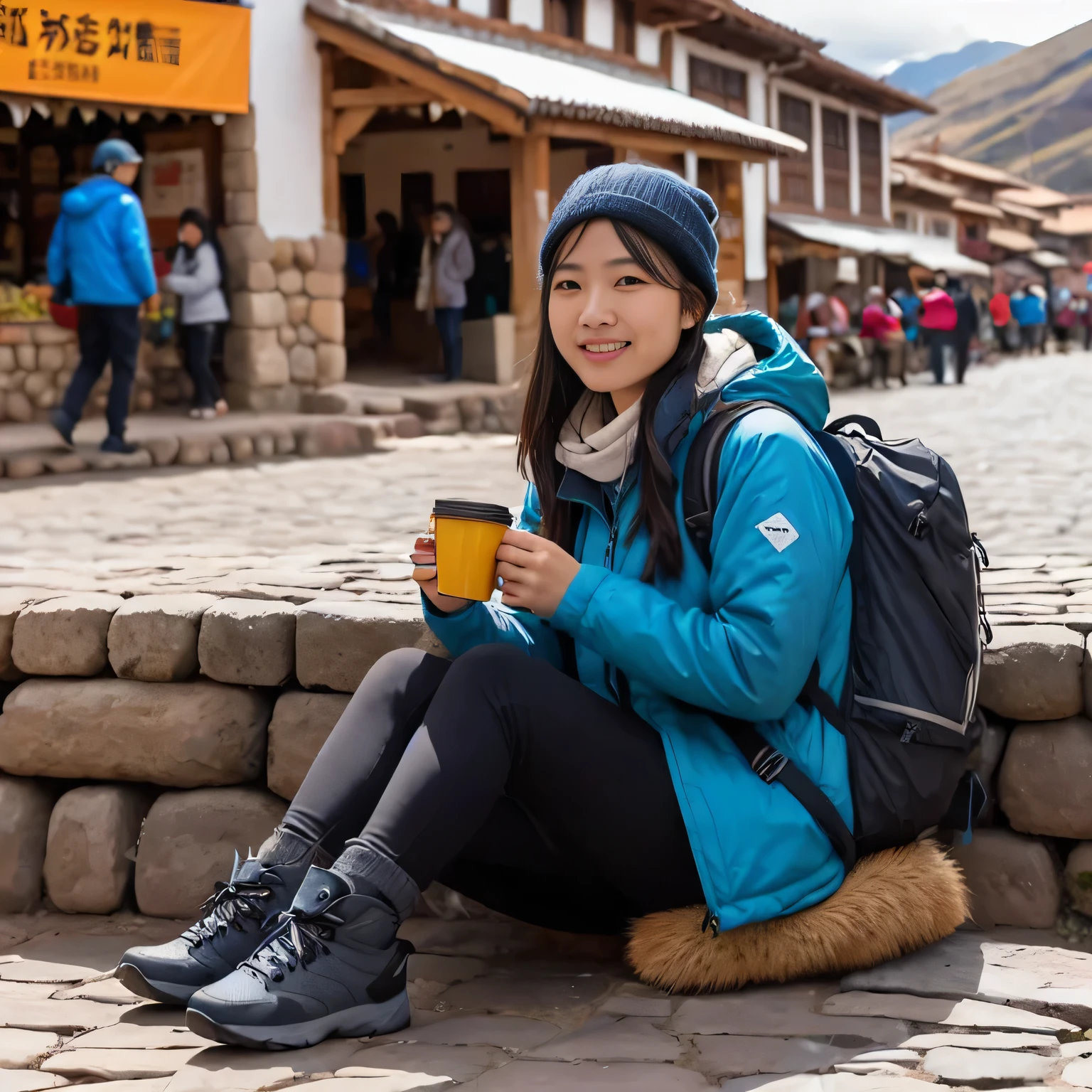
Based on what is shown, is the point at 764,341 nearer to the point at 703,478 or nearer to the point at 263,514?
the point at 703,478

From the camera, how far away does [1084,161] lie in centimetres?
10538

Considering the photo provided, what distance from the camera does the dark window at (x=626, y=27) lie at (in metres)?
16.3

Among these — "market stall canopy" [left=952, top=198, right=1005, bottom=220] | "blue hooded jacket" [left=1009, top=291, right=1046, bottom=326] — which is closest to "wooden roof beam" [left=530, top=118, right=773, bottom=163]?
"blue hooded jacket" [left=1009, top=291, right=1046, bottom=326]

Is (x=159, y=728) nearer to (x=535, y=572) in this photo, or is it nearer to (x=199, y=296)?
(x=535, y=572)

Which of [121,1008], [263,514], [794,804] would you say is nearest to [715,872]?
[794,804]

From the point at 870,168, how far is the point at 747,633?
76.6 ft

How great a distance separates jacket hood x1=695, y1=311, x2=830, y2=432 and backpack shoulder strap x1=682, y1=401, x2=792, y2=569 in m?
0.03

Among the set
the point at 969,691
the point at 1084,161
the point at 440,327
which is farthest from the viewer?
the point at 1084,161

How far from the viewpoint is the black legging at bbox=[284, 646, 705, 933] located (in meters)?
2.21

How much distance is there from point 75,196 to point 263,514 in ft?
9.55

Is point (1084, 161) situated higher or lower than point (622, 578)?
higher

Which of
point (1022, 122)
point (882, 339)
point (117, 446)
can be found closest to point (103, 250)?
point (117, 446)

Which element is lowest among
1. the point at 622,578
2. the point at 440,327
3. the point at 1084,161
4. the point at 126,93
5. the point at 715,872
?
the point at 715,872

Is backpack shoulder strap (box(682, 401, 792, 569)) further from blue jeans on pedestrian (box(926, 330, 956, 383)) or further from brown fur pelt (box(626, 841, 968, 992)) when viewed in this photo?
blue jeans on pedestrian (box(926, 330, 956, 383))
